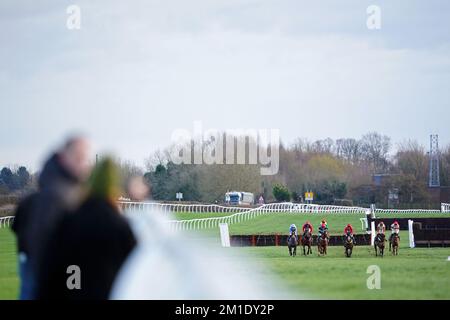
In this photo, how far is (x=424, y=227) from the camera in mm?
26391

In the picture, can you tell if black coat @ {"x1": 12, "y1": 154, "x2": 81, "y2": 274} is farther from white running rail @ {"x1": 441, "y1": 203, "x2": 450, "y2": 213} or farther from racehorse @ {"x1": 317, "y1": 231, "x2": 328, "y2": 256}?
racehorse @ {"x1": 317, "y1": 231, "x2": 328, "y2": 256}

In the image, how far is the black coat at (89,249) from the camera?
6.49 m

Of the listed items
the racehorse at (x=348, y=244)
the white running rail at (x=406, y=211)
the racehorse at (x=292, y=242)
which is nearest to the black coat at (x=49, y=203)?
the white running rail at (x=406, y=211)

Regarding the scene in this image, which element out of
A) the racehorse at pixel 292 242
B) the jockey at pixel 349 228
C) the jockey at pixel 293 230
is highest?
the jockey at pixel 349 228

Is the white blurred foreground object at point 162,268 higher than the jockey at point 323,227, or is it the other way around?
the white blurred foreground object at point 162,268

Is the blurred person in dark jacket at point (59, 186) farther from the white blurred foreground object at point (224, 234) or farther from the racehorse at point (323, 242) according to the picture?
the racehorse at point (323, 242)

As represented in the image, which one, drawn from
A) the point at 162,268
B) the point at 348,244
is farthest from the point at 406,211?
the point at 162,268

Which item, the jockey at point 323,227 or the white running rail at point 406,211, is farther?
the jockey at point 323,227

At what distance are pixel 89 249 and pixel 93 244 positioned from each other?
9cm

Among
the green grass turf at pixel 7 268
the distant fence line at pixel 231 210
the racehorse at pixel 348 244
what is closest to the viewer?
the distant fence line at pixel 231 210

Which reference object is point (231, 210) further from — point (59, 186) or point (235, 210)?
point (59, 186)

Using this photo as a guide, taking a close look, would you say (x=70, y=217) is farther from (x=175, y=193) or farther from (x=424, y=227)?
(x=424, y=227)
